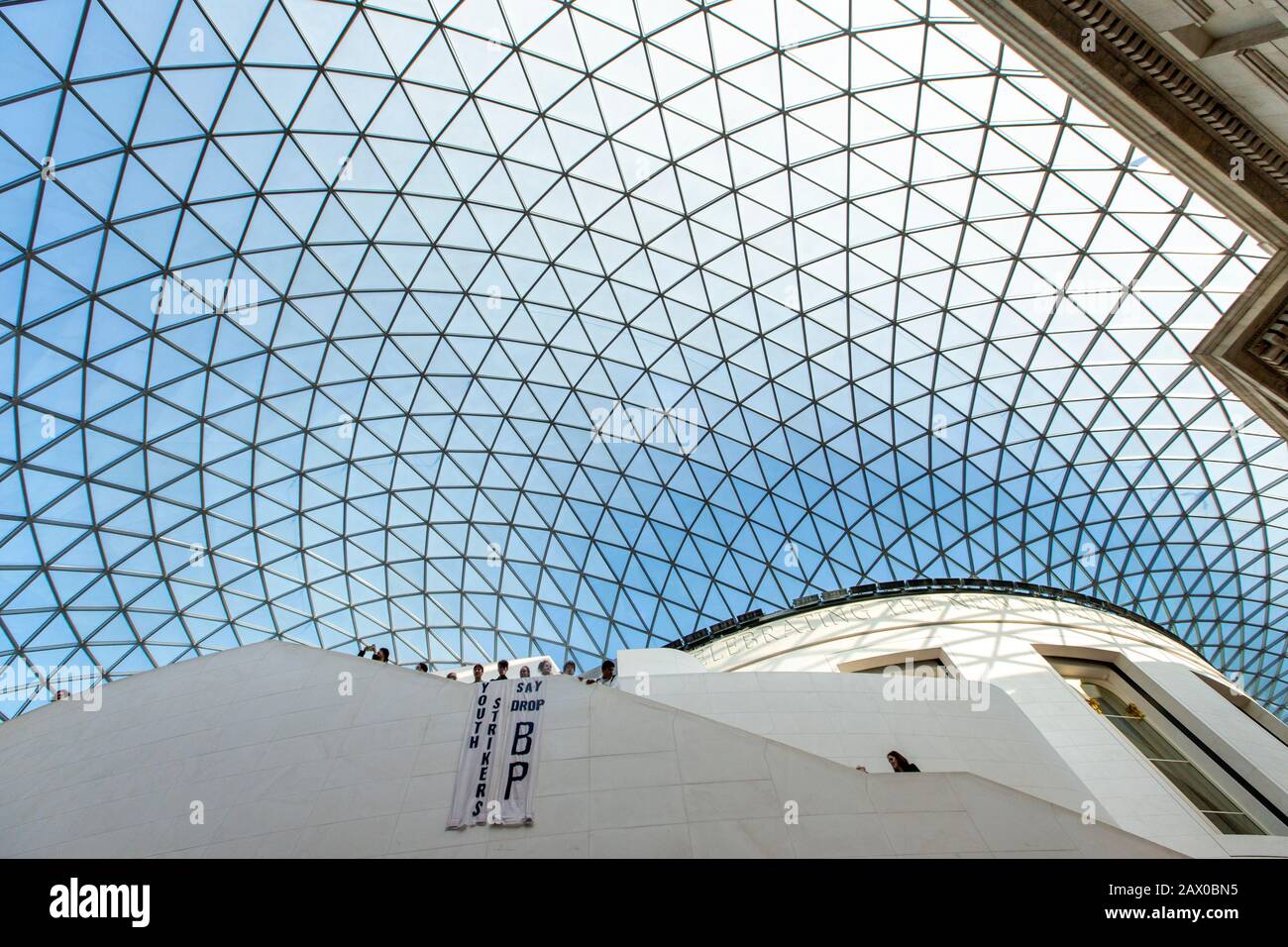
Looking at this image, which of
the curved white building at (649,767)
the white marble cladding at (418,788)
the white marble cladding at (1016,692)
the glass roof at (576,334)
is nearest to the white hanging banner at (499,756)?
the curved white building at (649,767)

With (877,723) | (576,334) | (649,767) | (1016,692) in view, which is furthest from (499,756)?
(576,334)

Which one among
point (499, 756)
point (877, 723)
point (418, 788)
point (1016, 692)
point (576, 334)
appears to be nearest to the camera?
point (418, 788)

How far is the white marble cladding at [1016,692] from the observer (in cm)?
1862

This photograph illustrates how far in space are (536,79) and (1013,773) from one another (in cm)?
2464

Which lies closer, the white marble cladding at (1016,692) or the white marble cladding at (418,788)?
the white marble cladding at (418,788)

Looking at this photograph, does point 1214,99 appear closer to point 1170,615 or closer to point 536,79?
point 536,79

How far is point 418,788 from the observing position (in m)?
12.2

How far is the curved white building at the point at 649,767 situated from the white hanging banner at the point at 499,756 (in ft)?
0.34

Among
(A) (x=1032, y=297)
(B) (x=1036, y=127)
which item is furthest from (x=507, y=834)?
(A) (x=1032, y=297)

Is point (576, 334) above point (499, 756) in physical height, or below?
above

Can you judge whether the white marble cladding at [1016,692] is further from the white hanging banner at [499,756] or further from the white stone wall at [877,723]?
the white hanging banner at [499,756]

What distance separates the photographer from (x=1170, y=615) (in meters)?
36.9

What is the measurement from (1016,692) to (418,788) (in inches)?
804

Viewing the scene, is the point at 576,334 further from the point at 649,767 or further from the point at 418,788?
the point at 649,767
